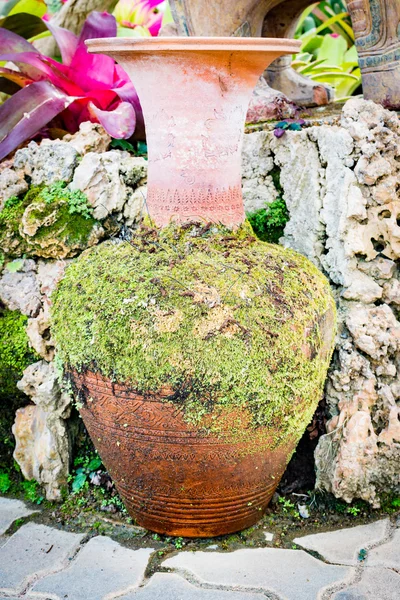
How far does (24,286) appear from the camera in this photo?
2.88 m

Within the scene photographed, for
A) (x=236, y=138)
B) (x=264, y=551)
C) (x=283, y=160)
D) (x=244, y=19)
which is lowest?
(x=264, y=551)

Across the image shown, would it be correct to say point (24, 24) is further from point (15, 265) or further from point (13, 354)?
point (13, 354)

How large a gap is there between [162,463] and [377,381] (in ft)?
2.99

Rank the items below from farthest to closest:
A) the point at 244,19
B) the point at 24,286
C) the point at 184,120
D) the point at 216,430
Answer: the point at 244,19
the point at 24,286
the point at 184,120
the point at 216,430

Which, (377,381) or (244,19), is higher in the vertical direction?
(244,19)

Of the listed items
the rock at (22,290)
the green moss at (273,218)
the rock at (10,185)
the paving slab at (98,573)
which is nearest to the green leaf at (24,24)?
the rock at (10,185)

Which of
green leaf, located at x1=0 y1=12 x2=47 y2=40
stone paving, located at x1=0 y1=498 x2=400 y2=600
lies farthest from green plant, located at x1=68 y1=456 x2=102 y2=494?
green leaf, located at x1=0 y1=12 x2=47 y2=40

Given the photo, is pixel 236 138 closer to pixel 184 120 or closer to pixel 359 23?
pixel 184 120

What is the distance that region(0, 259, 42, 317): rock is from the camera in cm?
286

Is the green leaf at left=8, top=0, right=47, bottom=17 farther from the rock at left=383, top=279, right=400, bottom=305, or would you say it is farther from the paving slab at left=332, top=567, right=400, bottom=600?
the paving slab at left=332, top=567, right=400, bottom=600

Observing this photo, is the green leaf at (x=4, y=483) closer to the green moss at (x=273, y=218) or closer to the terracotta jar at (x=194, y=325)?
the terracotta jar at (x=194, y=325)

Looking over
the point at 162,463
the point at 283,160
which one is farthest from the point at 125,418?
the point at 283,160

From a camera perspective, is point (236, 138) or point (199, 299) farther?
point (236, 138)

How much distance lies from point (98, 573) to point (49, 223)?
1334mm
